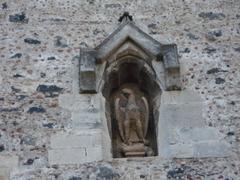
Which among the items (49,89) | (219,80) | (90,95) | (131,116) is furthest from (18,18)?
(219,80)

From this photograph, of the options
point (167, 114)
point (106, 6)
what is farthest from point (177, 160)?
point (106, 6)

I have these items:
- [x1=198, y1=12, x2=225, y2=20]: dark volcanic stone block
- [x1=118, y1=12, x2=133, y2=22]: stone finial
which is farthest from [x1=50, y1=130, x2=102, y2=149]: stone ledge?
[x1=198, y1=12, x2=225, y2=20]: dark volcanic stone block

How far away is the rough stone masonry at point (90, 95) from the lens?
569 cm

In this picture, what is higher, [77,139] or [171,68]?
[171,68]

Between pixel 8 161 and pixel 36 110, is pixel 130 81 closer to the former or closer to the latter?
pixel 36 110

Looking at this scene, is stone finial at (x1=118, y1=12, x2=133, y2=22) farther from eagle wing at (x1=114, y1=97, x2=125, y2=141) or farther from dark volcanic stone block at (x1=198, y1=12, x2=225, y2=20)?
eagle wing at (x1=114, y1=97, x2=125, y2=141)

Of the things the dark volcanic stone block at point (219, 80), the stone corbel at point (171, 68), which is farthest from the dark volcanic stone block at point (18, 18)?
the dark volcanic stone block at point (219, 80)

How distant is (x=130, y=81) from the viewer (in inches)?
268

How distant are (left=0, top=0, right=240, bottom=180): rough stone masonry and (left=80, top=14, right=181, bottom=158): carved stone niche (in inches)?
5.8

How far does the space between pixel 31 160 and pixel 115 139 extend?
3.01ft

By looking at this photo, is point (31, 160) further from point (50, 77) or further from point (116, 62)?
point (116, 62)

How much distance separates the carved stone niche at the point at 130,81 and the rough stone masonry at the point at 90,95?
147 mm

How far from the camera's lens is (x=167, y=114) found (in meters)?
6.15

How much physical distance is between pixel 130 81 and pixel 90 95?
0.66 metres
